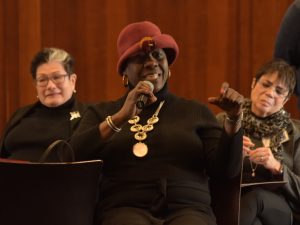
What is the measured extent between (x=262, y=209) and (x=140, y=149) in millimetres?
640

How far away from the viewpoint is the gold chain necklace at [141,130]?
2285 mm

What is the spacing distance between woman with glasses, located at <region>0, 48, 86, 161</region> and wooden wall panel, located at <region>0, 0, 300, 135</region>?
1.00 m

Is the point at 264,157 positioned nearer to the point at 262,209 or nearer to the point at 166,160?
the point at 262,209

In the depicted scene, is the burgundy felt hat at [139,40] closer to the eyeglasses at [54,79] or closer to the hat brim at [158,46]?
the hat brim at [158,46]

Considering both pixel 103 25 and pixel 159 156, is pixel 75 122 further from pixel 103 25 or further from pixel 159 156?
pixel 103 25

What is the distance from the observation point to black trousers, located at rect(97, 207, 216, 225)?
6.81 feet

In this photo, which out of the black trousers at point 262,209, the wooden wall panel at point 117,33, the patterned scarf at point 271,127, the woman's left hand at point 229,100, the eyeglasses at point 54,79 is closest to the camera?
the woman's left hand at point 229,100

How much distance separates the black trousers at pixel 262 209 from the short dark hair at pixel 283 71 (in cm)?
53

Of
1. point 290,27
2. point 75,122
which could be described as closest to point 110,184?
point 75,122

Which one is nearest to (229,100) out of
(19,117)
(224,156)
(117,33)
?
(224,156)

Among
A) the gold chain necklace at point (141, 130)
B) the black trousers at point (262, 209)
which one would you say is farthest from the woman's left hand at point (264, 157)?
the gold chain necklace at point (141, 130)

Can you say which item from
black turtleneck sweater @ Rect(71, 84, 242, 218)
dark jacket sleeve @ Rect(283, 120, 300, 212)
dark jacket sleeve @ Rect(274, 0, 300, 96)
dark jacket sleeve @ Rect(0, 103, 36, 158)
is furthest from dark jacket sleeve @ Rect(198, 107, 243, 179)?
dark jacket sleeve @ Rect(0, 103, 36, 158)

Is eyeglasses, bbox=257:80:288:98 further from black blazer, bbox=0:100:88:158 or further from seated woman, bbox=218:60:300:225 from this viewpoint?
black blazer, bbox=0:100:88:158

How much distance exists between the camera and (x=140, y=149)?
2.29 metres
